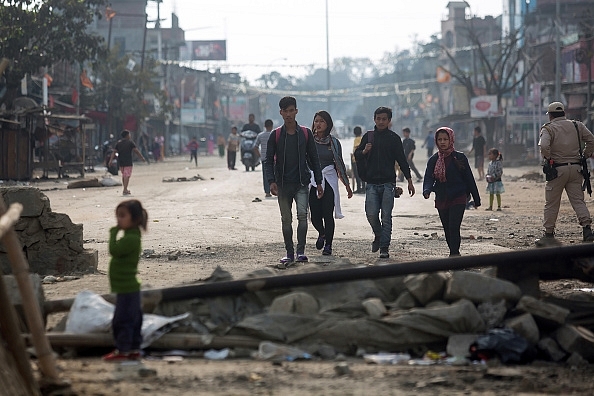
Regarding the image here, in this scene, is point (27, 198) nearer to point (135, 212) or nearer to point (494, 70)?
point (135, 212)

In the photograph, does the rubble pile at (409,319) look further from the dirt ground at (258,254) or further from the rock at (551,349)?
the dirt ground at (258,254)

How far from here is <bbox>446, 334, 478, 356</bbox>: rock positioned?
669cm

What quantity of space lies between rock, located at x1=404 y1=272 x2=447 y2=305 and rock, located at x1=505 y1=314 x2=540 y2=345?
0.60 metres

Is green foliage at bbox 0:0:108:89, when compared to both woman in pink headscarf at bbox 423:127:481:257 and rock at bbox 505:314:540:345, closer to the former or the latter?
woman in pink headscarf at bbox 423:127:481:257

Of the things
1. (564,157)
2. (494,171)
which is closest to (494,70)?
(494,171)

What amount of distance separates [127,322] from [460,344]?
207 cm

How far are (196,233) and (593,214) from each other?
6.98 metres

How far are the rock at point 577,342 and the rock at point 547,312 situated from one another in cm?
12

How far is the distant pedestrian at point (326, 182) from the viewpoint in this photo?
1157 cm

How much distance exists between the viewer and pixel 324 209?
1163 centimetres

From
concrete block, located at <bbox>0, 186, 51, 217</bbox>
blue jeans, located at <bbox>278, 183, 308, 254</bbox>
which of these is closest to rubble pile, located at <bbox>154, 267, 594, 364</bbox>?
concrete block, located at <bbox>0, 186, 51, 217</bbox>

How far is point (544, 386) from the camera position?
228 inches

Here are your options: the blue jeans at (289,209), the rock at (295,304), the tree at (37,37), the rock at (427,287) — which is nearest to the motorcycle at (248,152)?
the tree at (37,37)

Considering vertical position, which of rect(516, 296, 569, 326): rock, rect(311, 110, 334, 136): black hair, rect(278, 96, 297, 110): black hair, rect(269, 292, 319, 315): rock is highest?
rect(278, 96, 297, 110): black hair
